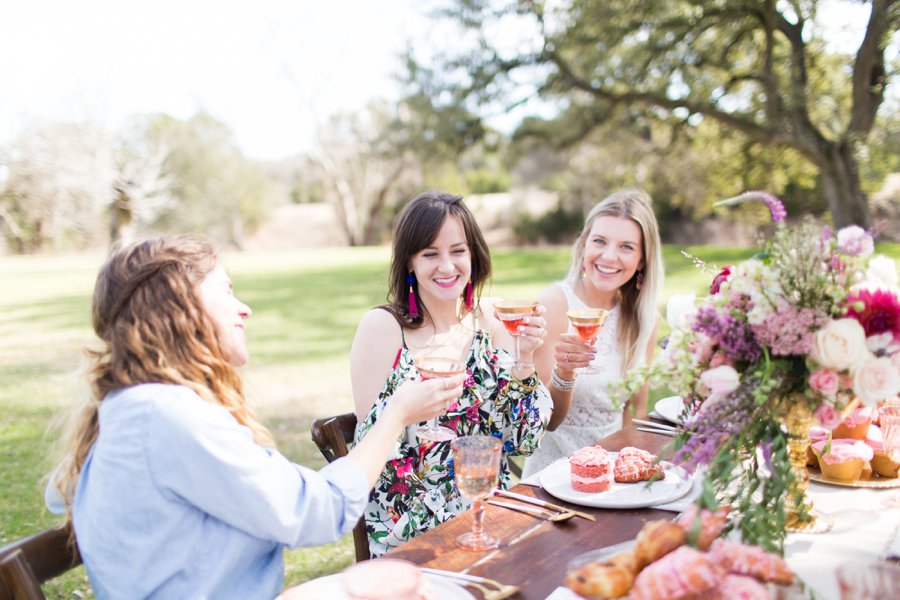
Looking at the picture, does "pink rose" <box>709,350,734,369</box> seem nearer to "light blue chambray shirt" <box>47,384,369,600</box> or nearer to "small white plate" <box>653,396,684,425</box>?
"light blue chambray shirt" <box>47,384,369,600</box>

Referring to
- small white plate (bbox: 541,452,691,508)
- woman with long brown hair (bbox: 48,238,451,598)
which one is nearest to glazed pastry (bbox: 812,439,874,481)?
small white plate (bbox: 541,452,691,508)

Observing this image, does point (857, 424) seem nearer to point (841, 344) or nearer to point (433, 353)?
point (841, 344)

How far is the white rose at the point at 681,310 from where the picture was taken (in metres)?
1.76

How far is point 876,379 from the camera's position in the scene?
155 centimetres

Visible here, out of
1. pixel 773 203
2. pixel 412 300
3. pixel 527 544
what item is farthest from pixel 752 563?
pixel 412 300

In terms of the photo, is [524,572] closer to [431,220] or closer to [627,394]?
[627,394]

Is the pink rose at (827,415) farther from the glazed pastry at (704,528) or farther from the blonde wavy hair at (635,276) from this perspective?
the blonde wavy hair at (635,276)

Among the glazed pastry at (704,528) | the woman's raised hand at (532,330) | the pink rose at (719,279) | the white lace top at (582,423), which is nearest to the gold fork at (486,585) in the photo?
the glazed pastry at (704,528)

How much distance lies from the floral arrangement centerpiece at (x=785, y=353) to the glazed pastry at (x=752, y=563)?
6.7 inches

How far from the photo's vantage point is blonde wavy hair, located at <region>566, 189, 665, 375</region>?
3.55m

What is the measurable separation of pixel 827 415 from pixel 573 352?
1236 millimetres

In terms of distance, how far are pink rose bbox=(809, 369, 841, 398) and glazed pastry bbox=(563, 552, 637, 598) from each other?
64 centimetres

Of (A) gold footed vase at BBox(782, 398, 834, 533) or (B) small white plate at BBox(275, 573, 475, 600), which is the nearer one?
(B) small white plate at BBox(275, 573, 475, 600)

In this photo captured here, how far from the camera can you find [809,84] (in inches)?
578
